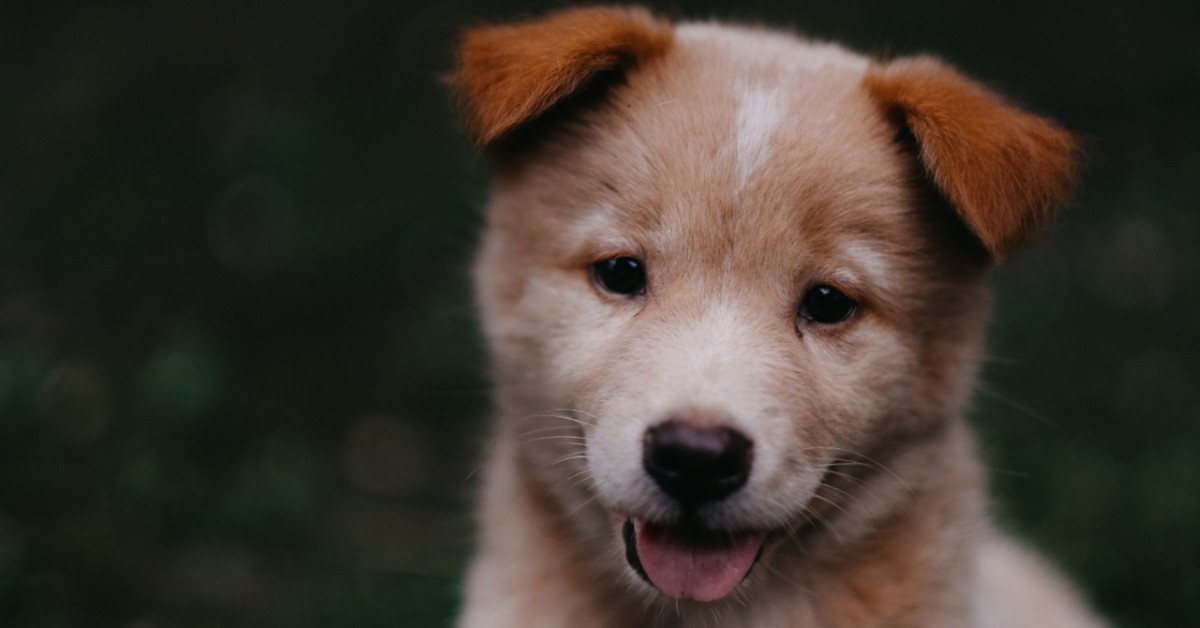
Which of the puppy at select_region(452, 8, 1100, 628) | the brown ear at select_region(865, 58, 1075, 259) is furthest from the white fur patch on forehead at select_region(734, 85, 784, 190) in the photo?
the brown ear at select_region(865, 58, 1075, 259)

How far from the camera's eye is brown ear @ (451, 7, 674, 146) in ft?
11.5

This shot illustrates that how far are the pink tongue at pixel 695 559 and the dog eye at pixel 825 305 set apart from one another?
2.09ft

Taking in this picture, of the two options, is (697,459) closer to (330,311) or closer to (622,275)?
(622,275)

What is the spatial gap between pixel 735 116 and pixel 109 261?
14.2 feet

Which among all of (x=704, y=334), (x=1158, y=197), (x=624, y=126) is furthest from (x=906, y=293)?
(x=1158, y=197)

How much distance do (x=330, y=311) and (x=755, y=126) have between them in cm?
423

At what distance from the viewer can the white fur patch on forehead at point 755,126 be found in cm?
336

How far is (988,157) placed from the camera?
131 inches

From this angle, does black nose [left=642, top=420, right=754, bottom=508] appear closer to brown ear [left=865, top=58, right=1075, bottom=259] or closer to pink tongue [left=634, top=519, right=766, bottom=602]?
pink tongue [left=634, top=519, right=766, bottom=602]

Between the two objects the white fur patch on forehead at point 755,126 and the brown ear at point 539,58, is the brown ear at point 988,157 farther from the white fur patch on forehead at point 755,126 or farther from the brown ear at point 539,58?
the brown ear at point 539,58

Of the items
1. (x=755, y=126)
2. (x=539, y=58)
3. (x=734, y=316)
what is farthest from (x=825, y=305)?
(x=539, y=58)

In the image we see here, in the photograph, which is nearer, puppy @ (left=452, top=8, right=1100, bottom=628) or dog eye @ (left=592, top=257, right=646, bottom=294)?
puppy @ (left=452, top=8, right=1100, bottom=628)

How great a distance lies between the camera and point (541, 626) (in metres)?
3.71

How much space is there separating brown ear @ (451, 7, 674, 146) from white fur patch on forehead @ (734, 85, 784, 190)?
0.41 metres
